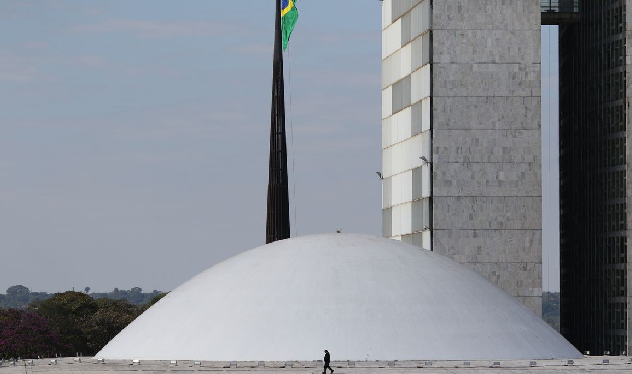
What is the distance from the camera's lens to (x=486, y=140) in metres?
122

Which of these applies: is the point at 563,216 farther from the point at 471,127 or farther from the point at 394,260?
the point at 394,260

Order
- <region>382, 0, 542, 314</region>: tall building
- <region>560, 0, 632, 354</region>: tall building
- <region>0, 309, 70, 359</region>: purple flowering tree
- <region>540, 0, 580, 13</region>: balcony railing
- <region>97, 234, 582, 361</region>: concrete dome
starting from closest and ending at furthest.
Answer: <region>97, 234, 582, 361</region>: concrete dome → <region>382, 0, 542, 314</region>: tall building → <region>560, 0, 632, 354</region>: tall building → <region>0, 309, 70, 359</region>: purple flowering tree → <region>540, 0, 580, 13</region>: balcony railing

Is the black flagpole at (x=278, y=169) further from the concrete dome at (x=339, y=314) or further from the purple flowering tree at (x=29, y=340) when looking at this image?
the concrete dome at (x=339, y=314)

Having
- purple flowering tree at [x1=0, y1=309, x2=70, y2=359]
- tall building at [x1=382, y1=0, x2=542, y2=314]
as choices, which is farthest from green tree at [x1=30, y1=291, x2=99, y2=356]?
tall building at [x1=382, y1=0, x2=542, y2=314]

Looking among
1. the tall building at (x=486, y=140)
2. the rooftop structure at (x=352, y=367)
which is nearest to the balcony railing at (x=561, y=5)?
the tall building at (x=486, y=140)

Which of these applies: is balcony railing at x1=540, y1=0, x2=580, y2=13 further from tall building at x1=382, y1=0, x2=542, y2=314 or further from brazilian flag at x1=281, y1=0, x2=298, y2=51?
brazilian flag at x1=281, y1=0, x2=298, y2=51

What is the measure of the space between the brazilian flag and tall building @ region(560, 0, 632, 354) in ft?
98.3

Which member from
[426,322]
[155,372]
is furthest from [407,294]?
[155,372]

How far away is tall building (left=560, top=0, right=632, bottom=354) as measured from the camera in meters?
123

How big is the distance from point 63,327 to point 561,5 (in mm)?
68945

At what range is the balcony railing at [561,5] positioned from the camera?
132625 mm

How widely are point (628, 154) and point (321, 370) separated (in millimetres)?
63417

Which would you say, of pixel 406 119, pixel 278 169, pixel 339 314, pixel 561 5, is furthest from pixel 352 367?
pixel 561 5

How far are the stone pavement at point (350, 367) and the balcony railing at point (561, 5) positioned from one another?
61345 millimetres
